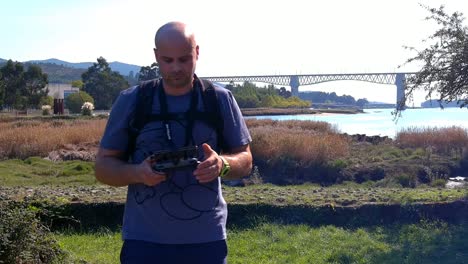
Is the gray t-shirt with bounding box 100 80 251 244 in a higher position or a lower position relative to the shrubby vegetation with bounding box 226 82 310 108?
higher

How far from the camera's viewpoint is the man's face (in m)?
2.83

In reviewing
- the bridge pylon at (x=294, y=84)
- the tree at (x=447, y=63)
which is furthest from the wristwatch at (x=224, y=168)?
the bridge pylon at (x=294, y=84)

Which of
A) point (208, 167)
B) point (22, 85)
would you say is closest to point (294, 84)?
point (22, 85)

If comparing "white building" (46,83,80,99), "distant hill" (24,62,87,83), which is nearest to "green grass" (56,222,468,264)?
"white building" (46,83,80,99)

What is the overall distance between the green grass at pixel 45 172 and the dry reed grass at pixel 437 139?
39.7ft

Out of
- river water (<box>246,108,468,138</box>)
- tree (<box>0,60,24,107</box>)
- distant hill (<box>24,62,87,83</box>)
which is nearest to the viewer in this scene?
river water (<box>246,108,468,138</box>)

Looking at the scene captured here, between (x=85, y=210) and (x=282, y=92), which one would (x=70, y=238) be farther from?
(x=282, y=92)

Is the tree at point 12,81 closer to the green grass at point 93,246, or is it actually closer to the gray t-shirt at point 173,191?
the green grass at point 93,246

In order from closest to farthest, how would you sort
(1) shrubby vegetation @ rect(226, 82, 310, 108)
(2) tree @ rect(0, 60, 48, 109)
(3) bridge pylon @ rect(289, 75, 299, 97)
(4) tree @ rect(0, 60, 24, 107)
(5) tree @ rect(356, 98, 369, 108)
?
(4) tree @ rect(0, 60, 24, 107), (2) tree @ rect(0, 60, 48, 109), (1) shrubby vegetation @ rect(226, 82, 310, 108), (3) bridge pylon @ rect(289, 75, 299, 97), (5) tree @ rect(356, 98, 369, 108)

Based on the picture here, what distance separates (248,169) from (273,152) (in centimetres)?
1828

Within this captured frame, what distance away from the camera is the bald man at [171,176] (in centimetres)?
284

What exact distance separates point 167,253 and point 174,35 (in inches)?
34.7

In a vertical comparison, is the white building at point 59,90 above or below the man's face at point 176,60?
below

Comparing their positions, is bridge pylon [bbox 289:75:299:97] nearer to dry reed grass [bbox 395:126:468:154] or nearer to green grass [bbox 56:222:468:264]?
dry reed grass [bbox 395:126:468:154]
